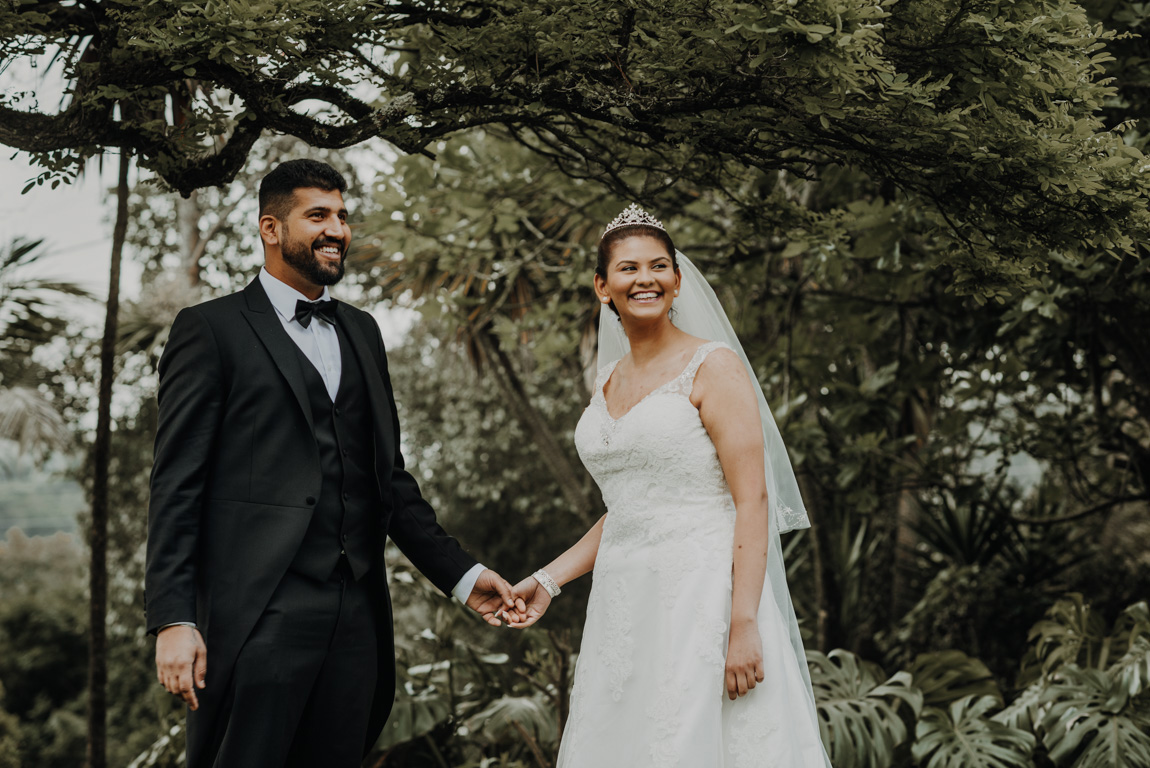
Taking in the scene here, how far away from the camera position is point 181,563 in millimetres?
2201

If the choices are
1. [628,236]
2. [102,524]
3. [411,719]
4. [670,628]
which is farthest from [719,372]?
[102,524]

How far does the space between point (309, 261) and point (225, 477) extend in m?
0.59

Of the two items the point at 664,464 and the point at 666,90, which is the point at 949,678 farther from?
the point at 666,90

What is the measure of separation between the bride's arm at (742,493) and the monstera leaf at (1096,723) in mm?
2183

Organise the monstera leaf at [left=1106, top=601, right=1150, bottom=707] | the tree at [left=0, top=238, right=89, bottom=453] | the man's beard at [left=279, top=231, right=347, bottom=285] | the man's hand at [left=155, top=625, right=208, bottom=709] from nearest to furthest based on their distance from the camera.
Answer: the man's hand at [left=155, top=625, right=208, bottom=709]
the man's beard at [left=279, top=231, right=347, bottom=285]
the monstera leaf at [left=1106, top=601, right=1150, bottom=707]
the tree at [left=0, top=238, right=89, bottom=453]

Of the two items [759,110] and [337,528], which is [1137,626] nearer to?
[759,110]

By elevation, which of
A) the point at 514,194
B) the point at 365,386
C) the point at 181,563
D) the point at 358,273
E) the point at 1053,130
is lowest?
the point at 181,563

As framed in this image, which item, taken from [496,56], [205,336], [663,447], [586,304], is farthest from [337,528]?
[586,304]

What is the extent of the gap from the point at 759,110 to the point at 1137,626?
307 cm

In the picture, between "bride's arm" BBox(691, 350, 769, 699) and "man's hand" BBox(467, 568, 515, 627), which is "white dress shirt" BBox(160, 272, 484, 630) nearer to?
"man's hand" BBox(467, 568, 515, 627)

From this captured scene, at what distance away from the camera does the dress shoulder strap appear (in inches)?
102

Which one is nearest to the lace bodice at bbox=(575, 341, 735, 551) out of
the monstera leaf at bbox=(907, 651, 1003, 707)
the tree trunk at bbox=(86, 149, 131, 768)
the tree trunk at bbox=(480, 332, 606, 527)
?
the monstera leaf at bbox=(907, 651, 1003, 707)

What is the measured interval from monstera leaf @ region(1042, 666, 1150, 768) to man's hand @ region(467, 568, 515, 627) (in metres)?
2.43

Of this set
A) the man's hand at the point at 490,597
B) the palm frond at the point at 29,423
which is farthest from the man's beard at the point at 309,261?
the palm frond at the point at 29,423
